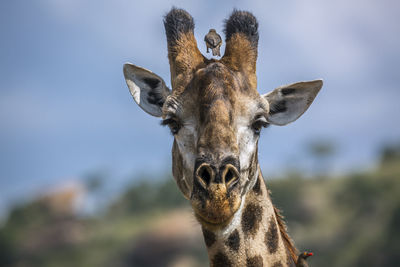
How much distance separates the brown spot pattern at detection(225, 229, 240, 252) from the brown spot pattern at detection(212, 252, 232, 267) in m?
0.16

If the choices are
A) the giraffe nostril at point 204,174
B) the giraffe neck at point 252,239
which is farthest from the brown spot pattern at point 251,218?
the giraffe nostril at point 204,174

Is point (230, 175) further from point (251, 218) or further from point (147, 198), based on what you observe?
point (147, 198)

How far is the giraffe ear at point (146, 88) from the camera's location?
28.9 feet

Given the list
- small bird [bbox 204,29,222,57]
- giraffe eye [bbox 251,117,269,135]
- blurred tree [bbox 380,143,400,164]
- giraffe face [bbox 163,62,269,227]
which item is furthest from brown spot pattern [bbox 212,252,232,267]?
blurred tree [bbox 380,143,400,164]

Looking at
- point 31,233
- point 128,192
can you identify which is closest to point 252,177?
point 31,233

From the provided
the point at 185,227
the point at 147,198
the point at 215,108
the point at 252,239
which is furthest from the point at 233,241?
the point at 147,198

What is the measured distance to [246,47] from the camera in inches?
325

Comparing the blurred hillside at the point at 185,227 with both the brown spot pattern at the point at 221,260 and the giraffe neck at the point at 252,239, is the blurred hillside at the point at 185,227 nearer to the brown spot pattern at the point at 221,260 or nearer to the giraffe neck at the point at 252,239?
the giraffe neck at the point at 252,239

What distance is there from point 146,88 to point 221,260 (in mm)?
3303

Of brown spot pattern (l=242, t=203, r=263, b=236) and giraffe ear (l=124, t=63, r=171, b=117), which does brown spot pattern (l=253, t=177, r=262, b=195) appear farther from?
giraffe ear (l=124, t=63, r=171, b=117)

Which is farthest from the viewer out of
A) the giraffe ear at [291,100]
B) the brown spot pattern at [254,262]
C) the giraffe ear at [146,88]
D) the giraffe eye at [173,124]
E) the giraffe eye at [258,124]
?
the giraffe ear at [146,88]

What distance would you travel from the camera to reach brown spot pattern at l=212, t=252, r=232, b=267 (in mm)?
7086

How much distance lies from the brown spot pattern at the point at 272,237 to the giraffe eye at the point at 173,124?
1882 millimetres

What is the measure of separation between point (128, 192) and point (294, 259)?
11992 centimetres
